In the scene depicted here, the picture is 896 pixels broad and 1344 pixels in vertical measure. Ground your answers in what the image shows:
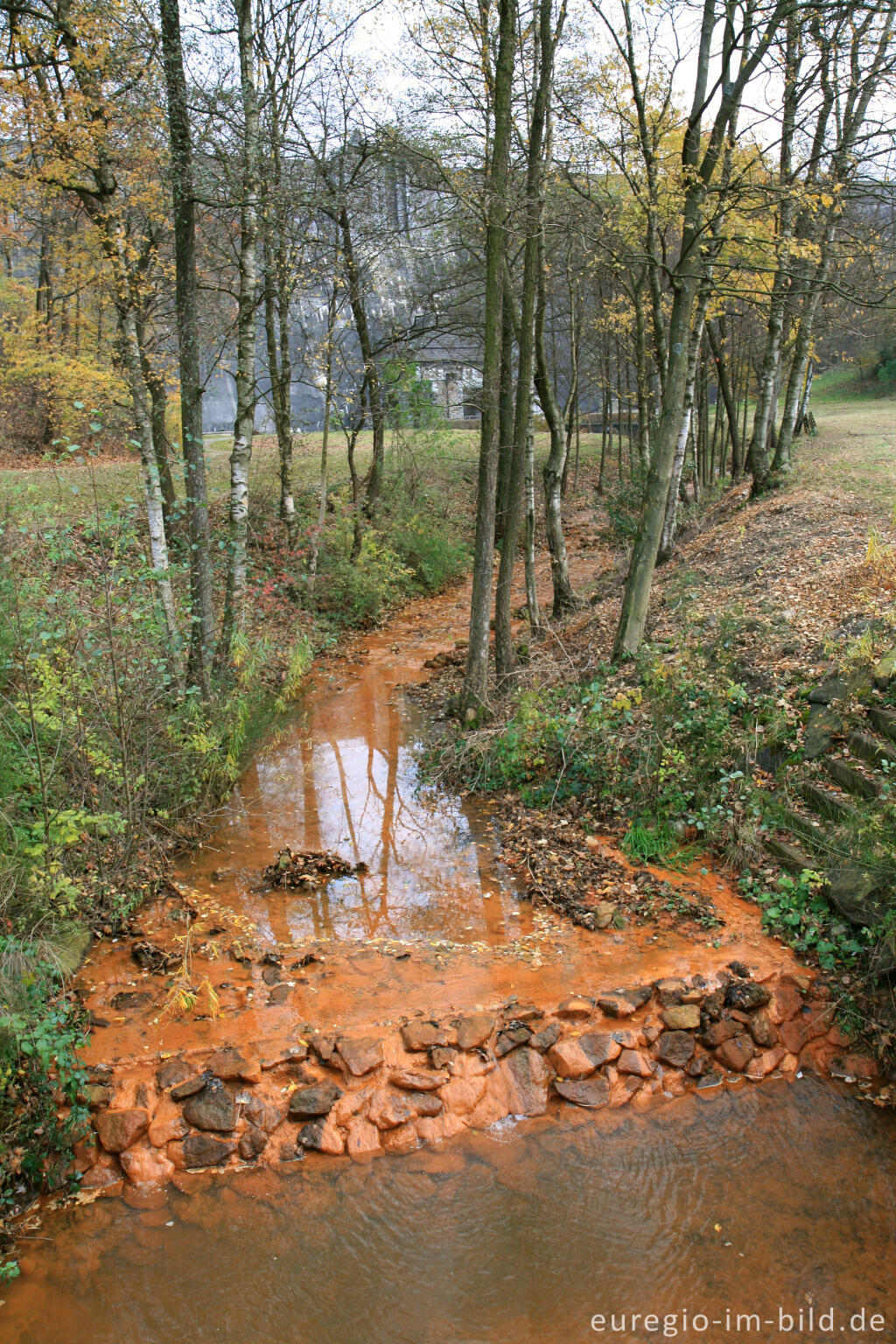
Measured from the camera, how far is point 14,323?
18.2 meters

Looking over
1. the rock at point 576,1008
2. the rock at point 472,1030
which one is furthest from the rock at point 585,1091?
the rock at point 472,1030

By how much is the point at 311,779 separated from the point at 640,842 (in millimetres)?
4176

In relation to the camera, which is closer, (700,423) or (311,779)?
(311,779)

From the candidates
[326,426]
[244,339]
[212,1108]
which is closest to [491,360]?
[244,339]

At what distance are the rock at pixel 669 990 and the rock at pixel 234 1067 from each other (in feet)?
8.73

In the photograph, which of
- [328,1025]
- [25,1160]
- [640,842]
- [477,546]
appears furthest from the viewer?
[477,546]

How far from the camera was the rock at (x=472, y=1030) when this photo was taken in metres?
4.93

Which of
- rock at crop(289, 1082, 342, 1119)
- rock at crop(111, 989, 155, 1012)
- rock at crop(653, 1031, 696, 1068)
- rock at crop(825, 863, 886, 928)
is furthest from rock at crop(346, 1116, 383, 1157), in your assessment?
rock at crop(825, 863, 886, 928)

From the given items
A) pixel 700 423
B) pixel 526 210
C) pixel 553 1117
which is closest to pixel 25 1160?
pixel 553 1117

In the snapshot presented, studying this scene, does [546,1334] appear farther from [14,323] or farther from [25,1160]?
[14,323]

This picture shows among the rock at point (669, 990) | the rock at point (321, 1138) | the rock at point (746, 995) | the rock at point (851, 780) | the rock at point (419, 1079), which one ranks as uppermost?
the rock at point (851, 780)

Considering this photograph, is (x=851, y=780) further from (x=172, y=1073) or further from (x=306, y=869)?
(x=172, y=1073)

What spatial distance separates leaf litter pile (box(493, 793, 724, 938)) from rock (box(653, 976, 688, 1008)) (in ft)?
2.15

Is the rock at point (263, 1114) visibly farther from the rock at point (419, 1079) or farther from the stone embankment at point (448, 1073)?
the rock at point (419, 1079)
